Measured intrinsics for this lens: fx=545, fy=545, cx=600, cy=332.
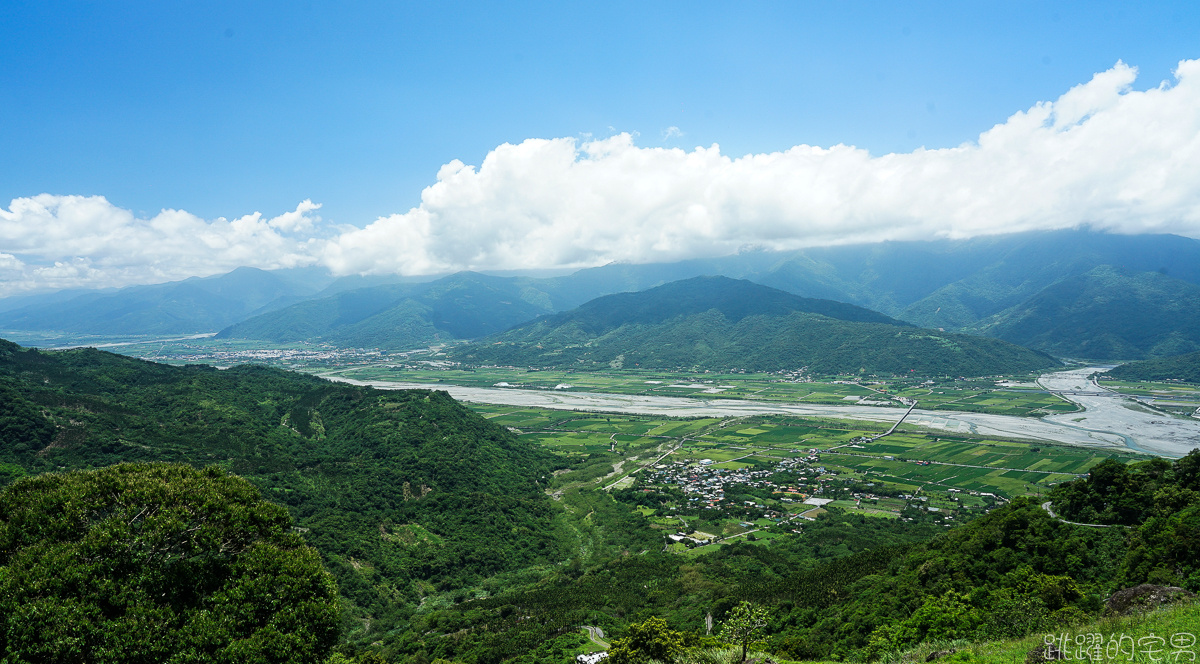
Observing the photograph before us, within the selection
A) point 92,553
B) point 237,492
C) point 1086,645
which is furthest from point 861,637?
point 92,553

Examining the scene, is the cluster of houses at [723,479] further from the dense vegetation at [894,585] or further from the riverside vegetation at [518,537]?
the dense vegetation at [894,585]

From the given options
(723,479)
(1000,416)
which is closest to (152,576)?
(723,479)

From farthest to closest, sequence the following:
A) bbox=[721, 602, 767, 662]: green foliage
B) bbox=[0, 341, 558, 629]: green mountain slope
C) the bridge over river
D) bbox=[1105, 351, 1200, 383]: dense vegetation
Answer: bbox=[1105, 351, 1200, 383]: dense vegetation, the bridge over river, bbox=[0, 341, 558, 629]: green mountain slope, bbox=[721, 602, 767, 662]: green foliage

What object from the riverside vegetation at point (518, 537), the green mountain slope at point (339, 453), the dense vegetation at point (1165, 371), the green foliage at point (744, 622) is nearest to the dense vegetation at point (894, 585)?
the riverside vegetation at point (518, 537)

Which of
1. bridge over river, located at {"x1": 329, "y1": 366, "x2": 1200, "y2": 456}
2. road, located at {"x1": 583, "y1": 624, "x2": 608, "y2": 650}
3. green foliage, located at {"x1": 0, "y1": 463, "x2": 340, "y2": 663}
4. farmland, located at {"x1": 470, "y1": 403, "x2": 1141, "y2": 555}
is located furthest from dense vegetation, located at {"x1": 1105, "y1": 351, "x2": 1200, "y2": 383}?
green foliage, located at {"x1": 0, "y1": 463, "x2": 340, "y2": 663}

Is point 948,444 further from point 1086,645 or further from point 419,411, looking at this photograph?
point 1086,645

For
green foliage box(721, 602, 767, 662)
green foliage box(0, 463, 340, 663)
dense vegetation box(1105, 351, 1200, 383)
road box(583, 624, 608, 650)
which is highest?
green foliage box(0, 463, 340, 663)

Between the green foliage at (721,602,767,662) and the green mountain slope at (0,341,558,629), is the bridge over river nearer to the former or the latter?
the green mountain slope at (0,341,558,629)
